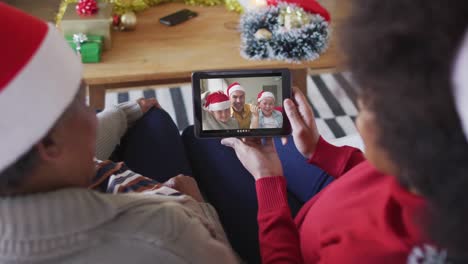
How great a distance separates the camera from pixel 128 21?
1589mm

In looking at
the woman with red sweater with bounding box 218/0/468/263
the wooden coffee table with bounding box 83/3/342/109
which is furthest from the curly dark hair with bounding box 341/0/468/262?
the wooden coffee table with bounding box 83/3/342/109

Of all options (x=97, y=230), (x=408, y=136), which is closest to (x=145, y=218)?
(x=97, y=230)

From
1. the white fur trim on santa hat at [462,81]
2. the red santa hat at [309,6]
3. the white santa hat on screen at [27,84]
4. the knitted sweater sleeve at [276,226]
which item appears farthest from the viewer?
the red santa hat at [309,6]

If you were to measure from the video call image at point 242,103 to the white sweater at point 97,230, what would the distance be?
0.32 meters

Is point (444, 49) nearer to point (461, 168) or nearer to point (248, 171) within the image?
point (461, 168)

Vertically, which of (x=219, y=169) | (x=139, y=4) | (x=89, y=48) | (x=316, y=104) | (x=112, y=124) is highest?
(x=139, y=4)

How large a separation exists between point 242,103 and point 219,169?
174 mm

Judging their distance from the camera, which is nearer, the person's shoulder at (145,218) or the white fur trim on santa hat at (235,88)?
the person's shoulder at (145,218)

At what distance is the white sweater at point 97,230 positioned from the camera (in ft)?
1.81

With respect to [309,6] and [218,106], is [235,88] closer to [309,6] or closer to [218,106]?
[218,106]

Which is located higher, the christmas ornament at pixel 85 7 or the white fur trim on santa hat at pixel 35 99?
the christmas ornament at pixel 85 7

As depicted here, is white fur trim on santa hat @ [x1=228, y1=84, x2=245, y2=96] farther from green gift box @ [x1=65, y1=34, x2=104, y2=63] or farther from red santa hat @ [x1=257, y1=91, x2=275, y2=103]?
green gift box @ [x1=65, y1=34, x2=104, y2=63]

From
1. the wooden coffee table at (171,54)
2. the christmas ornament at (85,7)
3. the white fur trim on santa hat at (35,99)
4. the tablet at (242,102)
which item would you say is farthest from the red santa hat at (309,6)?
the white fur trim on santa hat at (35,99)

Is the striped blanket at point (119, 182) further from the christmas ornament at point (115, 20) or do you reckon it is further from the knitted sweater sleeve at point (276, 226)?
the christmas ornament at point (115, 20)
